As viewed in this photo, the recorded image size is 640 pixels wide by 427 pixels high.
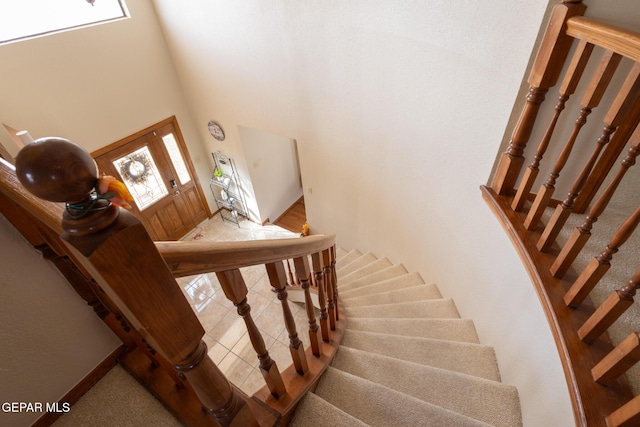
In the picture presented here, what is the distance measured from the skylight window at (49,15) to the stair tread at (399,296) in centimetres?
447

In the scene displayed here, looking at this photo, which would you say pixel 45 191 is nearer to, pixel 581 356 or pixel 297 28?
pixel 581 356

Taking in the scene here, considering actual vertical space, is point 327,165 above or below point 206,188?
above

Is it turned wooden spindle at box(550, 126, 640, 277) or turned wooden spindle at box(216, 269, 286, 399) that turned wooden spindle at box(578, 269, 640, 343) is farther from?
turned wooden spindle at box(216, 269, 286, 399)

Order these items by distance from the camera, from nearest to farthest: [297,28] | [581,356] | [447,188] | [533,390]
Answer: [581,356] < [533,390] < [447,188] < [297,28]

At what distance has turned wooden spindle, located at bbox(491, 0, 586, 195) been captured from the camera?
4.15ft

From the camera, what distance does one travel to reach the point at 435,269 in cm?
280

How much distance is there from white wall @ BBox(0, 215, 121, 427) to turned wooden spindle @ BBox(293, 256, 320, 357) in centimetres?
73

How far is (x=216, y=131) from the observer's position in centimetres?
516

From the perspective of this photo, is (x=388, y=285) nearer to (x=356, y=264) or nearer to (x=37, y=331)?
(x=356, y=264)

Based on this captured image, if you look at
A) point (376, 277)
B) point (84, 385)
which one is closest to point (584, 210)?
point (376, 277)

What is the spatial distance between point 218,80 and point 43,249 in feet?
13.3

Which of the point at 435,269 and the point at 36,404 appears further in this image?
the point at 435,269

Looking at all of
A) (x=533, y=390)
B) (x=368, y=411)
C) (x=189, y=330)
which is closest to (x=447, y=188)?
(x=533, y=390)

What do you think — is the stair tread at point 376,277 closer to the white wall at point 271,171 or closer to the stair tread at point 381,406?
the stair tread at point 381,406
